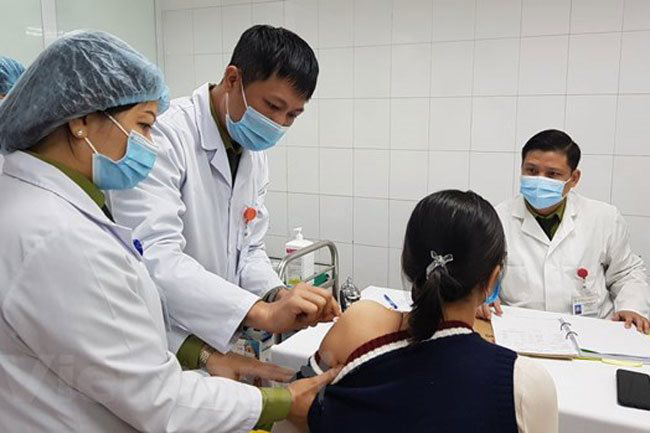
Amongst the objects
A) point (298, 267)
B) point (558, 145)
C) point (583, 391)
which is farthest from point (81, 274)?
point (558, 145)

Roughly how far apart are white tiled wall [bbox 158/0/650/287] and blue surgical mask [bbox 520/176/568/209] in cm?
55

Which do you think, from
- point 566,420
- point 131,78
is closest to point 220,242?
point 131,78

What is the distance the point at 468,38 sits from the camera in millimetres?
2732

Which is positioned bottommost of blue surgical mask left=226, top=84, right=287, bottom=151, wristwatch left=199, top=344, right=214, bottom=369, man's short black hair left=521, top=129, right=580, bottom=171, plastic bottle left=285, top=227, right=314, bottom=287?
plastic bottle left=285, top=227, right=314, bottom=287

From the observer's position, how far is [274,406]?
1061 millimetres

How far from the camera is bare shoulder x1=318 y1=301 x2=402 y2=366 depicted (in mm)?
1104

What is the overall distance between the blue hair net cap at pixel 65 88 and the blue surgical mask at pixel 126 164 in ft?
0.18

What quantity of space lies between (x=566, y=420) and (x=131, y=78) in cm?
126

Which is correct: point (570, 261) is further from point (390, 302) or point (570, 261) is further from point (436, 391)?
point (436, 391)

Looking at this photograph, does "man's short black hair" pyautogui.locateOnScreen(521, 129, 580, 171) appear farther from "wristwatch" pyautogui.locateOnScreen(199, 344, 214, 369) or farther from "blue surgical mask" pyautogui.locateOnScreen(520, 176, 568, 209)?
"wristwatch" pyautogui.locateOnScreen(199, 344, 214, 369)

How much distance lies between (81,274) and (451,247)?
0.65m

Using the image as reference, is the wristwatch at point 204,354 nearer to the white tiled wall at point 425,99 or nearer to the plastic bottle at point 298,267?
the plastic bottle at point 298,267

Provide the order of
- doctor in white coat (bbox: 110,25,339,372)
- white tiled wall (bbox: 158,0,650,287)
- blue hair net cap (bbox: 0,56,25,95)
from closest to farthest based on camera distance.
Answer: doctor in white coat (bbox: 110,25,339,372) → blue hair net cap (bbox: 0,56,25,95) → white tiled wall (bbox: 158,0,650,287)

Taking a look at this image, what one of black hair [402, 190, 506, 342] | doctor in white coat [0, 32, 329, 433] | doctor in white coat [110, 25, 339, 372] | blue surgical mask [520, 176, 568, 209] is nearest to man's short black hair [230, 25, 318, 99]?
doctor in white coat [110, 25, 339, 372]
